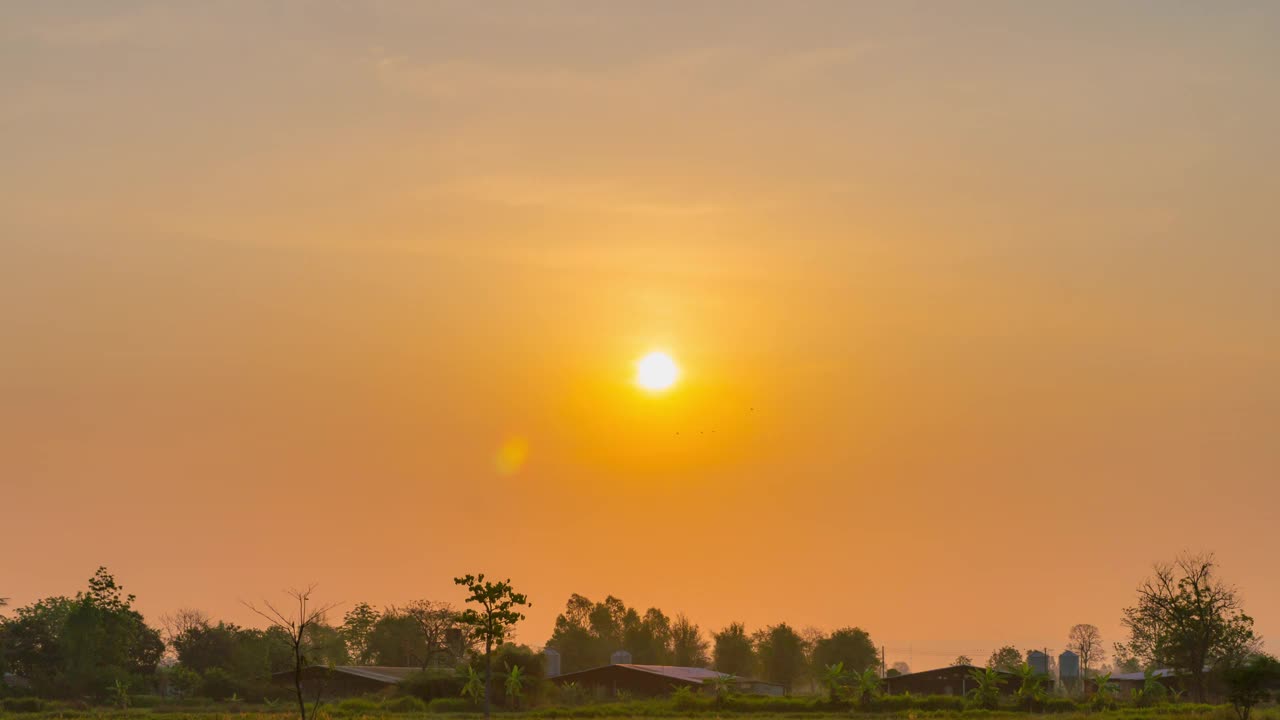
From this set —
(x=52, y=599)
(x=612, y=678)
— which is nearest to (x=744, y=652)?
(x=612, y=678)

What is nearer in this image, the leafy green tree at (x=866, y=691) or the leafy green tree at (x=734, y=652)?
the leafy green tree at (x=866, y=691)

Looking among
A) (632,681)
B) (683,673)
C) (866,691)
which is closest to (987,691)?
(866,691)

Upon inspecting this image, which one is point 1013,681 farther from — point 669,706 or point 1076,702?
point 669,706

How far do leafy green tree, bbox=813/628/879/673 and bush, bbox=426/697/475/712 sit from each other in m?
69.2

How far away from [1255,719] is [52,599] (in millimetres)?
118993

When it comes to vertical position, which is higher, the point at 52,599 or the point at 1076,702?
the point at 52,599

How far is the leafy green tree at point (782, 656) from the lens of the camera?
616 feet

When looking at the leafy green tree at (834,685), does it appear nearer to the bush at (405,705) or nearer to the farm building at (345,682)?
the bush at (405,705)

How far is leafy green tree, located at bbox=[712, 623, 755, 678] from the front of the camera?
188750 millimetres

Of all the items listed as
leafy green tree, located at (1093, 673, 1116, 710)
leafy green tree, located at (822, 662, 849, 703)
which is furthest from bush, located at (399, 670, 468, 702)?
leafy green tree, located at (1093, 673, 1116, 710)

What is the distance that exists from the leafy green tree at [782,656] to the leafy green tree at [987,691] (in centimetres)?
7163

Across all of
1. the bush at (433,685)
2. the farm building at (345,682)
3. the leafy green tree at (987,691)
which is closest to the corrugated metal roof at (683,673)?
the bush at (433,685)

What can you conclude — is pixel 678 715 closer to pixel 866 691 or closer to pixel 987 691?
pixel 866 691

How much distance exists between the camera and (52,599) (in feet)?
491
